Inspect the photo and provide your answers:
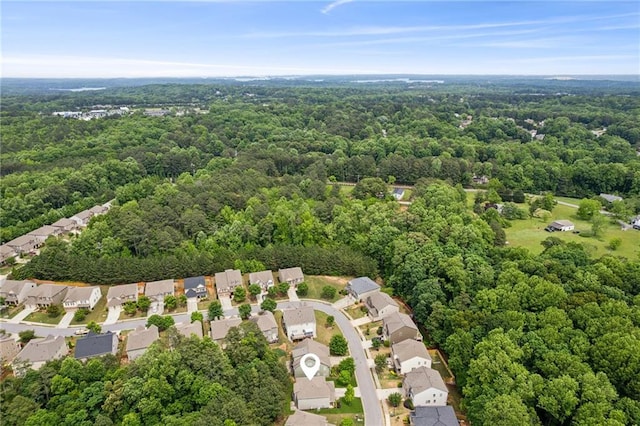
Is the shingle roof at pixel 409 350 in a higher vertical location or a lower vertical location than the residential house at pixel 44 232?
lower

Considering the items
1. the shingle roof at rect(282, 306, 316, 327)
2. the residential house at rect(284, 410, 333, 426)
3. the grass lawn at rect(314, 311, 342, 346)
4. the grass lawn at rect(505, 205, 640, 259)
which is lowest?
the grass lawn at rect(314, 311, 342, 346)

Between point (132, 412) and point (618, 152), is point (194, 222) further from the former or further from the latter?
point (618, 152)

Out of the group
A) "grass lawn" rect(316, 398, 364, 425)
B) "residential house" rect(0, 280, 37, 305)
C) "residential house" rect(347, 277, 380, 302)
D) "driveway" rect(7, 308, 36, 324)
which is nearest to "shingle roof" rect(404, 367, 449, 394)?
"grass lawn" rect(316, 398, 364, 425)

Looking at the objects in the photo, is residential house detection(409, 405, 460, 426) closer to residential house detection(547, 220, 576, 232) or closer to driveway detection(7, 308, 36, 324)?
driveway detection(7, 308, 36, 324)

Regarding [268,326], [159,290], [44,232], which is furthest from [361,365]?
[44,232]

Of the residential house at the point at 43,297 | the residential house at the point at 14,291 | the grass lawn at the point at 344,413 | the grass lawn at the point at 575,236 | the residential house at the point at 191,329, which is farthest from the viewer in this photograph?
the grass lawn at the point at 575,236

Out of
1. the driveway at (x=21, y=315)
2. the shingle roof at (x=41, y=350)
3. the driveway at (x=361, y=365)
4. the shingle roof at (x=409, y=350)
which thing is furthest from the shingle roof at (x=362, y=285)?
the driveway at (x=21, y=315)

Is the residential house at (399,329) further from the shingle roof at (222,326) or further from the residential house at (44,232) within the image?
the residential house at (44,232)
